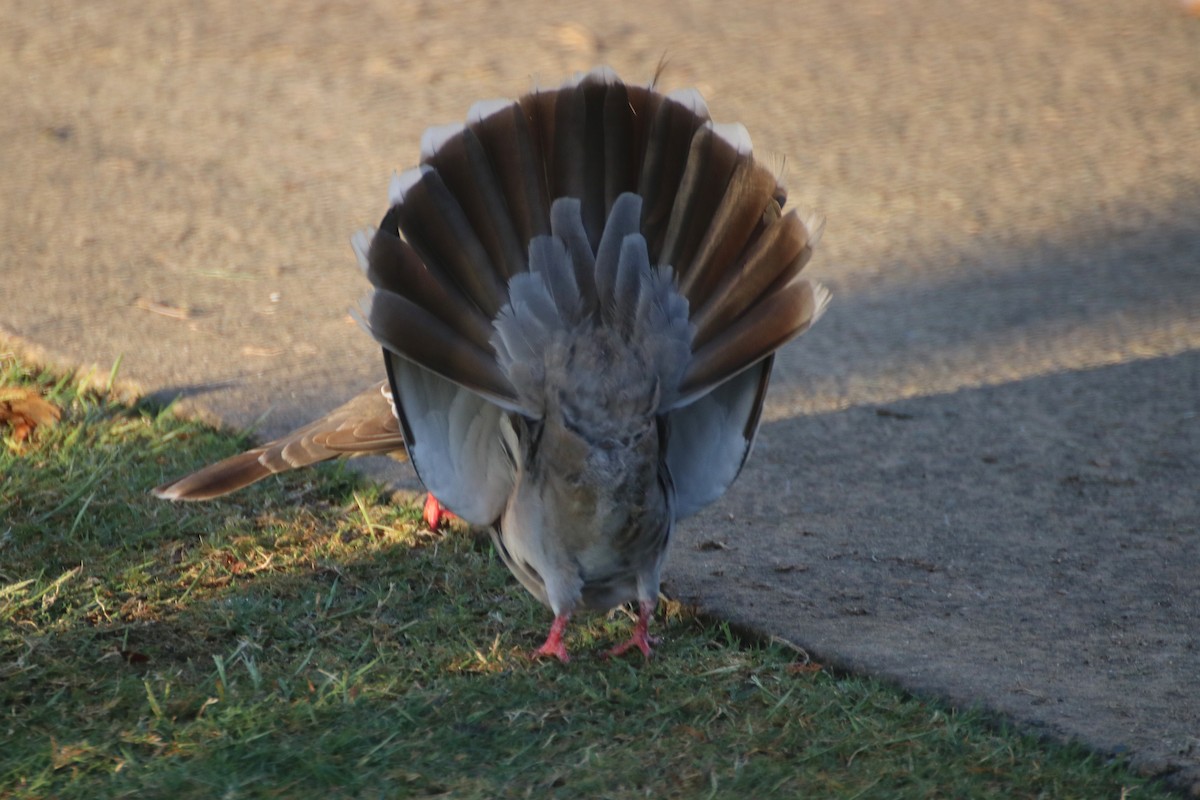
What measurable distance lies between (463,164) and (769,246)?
723 millimetres

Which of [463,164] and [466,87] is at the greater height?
[463,164]

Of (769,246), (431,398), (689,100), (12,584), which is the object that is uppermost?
(689,100)

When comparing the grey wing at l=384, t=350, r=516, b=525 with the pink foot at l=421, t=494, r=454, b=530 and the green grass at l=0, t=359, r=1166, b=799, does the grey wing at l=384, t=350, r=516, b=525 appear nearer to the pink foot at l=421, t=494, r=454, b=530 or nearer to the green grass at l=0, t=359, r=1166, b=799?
the green grass at l=0, t=359, r=1166, b=799

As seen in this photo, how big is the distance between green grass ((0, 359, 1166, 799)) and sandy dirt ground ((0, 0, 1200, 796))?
0.25 meters

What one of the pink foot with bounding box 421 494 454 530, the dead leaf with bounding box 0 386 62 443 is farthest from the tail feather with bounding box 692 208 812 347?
the dead leaf with bounding box 0 386 62 443

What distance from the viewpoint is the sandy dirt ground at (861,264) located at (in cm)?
384

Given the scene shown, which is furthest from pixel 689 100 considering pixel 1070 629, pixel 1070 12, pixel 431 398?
pixel 1070 12

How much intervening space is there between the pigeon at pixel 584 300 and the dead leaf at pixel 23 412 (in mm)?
1673

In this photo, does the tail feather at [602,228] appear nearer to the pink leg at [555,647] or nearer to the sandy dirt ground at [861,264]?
the sandy dirt ground at [861,264]

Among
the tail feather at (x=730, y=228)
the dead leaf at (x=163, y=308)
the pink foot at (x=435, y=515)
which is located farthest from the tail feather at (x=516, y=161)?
the dead leaf at (x=163, y=308)

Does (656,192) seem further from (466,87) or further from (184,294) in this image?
(466,87)

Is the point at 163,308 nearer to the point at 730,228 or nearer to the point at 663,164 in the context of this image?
the point at 663,164

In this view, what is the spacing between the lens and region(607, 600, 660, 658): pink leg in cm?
348

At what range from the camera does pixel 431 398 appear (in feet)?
11.5
